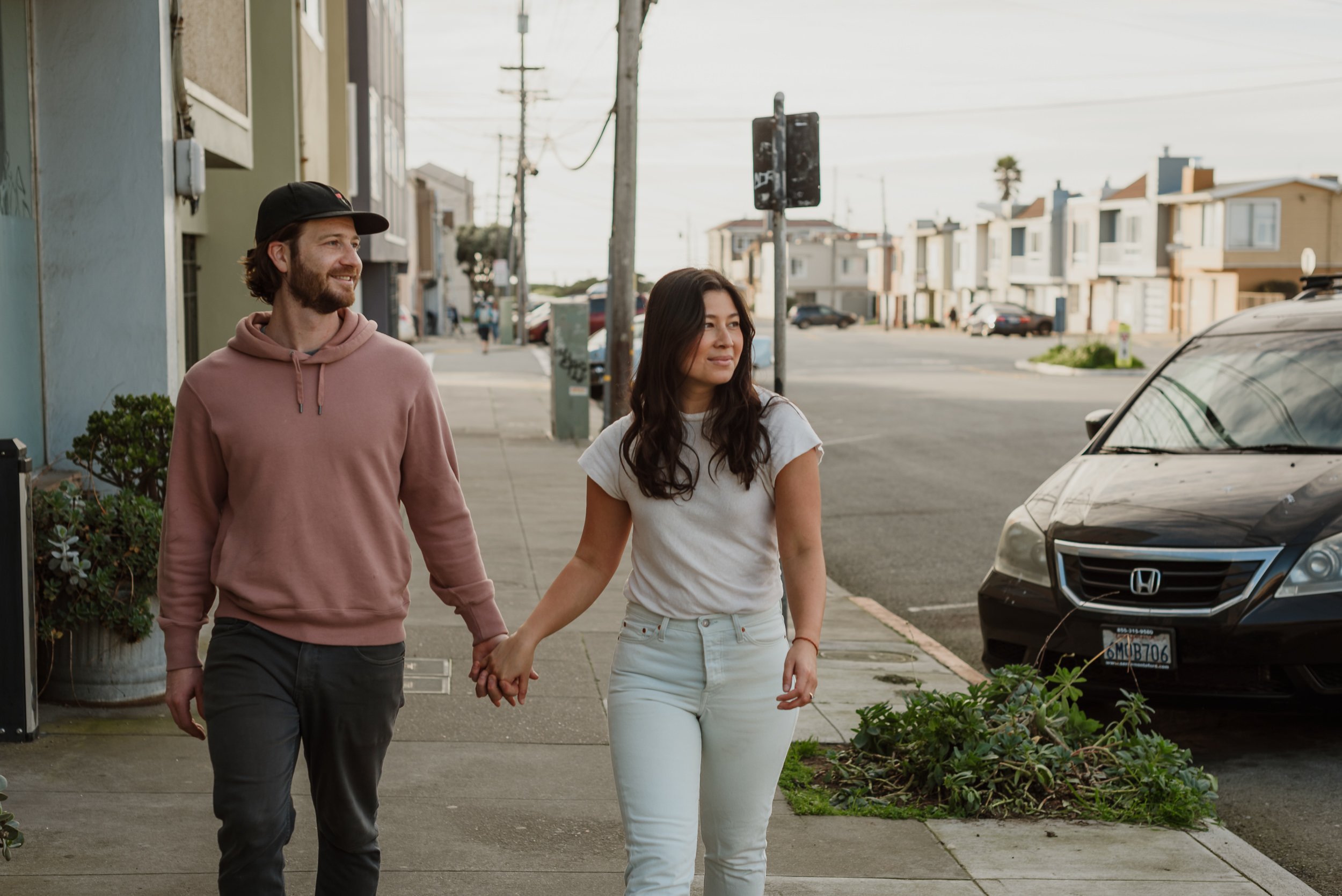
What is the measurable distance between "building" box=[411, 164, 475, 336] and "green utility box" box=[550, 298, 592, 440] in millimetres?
37875

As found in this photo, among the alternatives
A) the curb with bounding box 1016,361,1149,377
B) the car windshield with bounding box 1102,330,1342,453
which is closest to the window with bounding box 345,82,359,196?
the car windshield with bounding box 1102,330,1342,453

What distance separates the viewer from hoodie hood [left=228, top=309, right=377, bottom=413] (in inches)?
133

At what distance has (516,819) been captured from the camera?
5.20 metres

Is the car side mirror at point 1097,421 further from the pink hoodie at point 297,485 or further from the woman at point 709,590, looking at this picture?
the pink hoodie at point 297,485

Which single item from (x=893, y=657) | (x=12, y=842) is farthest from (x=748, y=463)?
(x=893, y=657)

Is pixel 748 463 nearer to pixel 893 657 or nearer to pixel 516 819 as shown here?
pixel 516 819

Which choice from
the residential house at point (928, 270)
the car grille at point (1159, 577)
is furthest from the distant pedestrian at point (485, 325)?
the residential house at point (928, 270)

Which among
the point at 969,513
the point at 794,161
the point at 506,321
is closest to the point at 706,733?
the point at 794,161

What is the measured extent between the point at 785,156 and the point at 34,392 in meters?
4.23

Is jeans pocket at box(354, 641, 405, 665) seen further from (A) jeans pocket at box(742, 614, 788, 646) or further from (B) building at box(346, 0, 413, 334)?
(B) building at box(346, 0, 413, 334)

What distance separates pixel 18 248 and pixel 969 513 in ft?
28.5

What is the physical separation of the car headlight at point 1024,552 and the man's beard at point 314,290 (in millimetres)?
3973

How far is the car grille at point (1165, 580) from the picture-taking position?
20.0ft

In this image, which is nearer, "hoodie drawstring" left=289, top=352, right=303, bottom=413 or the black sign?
"hoodie drawstring" left=289, top=352, right=303, bottom=413
